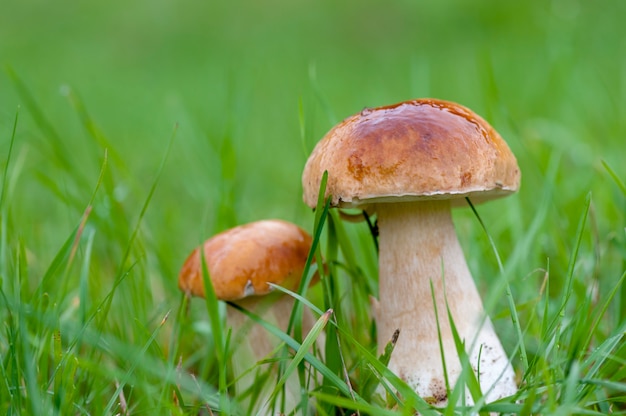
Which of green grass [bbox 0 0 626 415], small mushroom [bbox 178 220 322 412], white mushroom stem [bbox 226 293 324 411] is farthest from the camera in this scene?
white mushroom stem [bbox 226 293 324 411]

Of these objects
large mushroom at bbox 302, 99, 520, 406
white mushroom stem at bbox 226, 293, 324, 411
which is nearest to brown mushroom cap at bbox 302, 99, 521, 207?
large mushroom at bbox 302, 99, 520, 406

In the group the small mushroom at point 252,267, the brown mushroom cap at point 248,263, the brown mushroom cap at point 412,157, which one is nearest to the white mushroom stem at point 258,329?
the small mushroom at point 252,267

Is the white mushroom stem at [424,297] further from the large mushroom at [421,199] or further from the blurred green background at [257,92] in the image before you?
the blurred green background at [257,92]

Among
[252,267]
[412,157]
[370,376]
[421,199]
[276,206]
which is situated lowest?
[276,206]

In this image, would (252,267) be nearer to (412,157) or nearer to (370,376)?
(370,376)

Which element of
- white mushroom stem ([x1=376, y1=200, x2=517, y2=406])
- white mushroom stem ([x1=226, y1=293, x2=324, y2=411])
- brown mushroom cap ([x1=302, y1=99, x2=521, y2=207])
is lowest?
white mushroom stem ([x1=226, y1=293, x2=324, y2=411])

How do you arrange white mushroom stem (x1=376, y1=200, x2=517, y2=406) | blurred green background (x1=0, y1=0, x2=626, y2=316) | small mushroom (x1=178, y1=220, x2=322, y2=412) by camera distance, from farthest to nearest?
blurred green background (x1=0, y1=0, x2=626, y2=316) < small mushroom (x1=178, y1=220, x2=322, y2=412) < white mushroom stem (x1=376, y1=200, x2=517, y2=406)

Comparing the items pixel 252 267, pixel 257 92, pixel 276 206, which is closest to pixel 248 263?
pixel 252 267

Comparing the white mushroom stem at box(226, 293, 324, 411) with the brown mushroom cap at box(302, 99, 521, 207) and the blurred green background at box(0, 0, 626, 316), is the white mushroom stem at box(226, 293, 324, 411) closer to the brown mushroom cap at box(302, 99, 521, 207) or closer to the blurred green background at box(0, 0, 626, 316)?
the blurred green background at box(0, 0, 626, 316)
